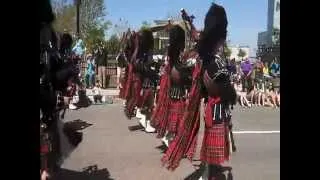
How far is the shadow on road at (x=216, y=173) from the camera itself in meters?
5.02

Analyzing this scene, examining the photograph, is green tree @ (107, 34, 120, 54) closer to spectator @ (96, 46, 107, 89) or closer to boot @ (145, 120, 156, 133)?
spectator @ (96, 46, 107, 89)

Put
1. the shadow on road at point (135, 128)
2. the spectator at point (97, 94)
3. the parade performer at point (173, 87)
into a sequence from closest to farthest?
the parade performer at point (173, 87)
the shadow on road at point (135, 128)
the spectator at point (97, 94)

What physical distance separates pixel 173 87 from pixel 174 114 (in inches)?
10.9

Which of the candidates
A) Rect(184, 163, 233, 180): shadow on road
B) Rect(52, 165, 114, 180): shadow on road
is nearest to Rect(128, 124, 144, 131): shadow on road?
Rect(52, 165, 114, 180): shadow on road

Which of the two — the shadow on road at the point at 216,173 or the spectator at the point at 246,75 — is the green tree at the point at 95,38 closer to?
the shadow on road at the point at 216,173

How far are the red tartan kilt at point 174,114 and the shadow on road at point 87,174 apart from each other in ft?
2.54

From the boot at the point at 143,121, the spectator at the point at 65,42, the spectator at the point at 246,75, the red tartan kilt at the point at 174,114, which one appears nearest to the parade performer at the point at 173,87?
the red tartan kilt at the point at 174,114

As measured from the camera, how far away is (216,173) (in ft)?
16.5

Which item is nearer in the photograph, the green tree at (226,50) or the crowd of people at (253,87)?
the green tree at (226,50)
